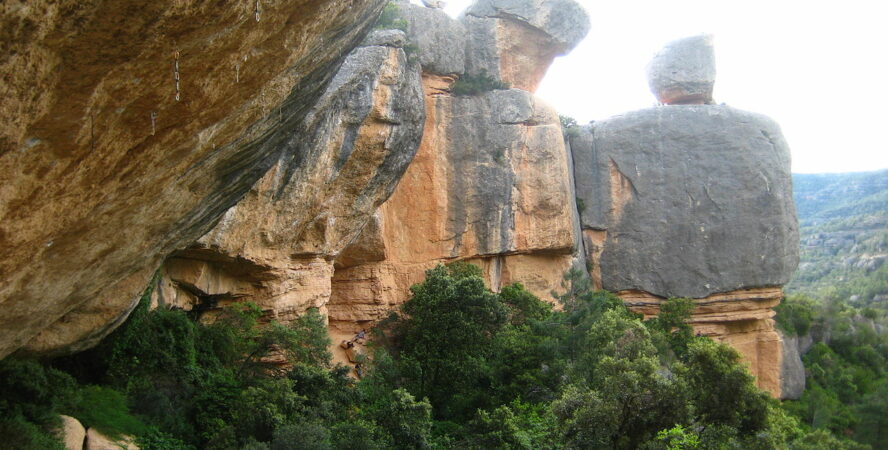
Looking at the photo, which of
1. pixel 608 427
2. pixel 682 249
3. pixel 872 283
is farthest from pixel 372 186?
pixel 872 283

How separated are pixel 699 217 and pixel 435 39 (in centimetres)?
1139

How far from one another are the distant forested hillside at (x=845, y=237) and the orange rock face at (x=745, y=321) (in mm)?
15268

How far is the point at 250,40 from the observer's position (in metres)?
6.66

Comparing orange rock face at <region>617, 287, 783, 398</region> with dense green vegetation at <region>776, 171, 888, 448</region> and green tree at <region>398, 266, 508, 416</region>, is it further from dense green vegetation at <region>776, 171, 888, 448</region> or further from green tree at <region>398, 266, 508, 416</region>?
green tree at <region>398, 266, 508, 416</region>

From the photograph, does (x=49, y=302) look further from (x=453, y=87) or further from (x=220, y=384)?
(x=453, y=87)

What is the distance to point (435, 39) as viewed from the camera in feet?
80.0

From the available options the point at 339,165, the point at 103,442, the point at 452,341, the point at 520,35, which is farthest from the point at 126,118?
the point at 520,35

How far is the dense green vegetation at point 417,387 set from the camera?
12344 mm

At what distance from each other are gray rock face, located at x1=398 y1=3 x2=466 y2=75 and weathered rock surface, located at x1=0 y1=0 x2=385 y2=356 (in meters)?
14.3

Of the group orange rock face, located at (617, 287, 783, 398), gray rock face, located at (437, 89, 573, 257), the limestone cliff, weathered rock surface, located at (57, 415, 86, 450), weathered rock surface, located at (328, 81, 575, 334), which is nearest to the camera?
the limestone cliff

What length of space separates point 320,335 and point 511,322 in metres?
7.09

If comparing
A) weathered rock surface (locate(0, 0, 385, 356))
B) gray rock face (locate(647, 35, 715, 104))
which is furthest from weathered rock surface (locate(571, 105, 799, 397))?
weathered rock surface (locate(0, 0, 385, 356))

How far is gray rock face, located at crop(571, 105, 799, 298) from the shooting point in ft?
91.3

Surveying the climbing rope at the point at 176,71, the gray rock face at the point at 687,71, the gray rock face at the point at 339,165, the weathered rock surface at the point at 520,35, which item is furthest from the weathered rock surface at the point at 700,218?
the climbing rope at the point at 176,71
